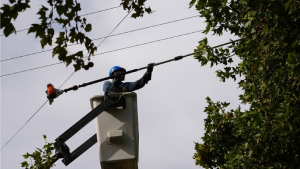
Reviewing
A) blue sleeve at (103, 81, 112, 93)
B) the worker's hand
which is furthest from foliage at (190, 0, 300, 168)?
blue sleeve at (103, 81, 112, 93)

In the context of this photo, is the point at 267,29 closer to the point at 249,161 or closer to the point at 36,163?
the point at 249,161

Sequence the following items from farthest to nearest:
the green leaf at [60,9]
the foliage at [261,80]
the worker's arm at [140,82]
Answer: the worker's arm at [140,82] → the foliage at [261,80] → the green leaf at [60,9]

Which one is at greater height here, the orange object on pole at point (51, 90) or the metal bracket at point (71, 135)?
the orange object on pole at point (51, 90)

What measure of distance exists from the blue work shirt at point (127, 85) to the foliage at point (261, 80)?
1026 millimetres

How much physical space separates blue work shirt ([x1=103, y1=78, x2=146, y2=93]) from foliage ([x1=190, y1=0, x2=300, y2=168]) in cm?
103

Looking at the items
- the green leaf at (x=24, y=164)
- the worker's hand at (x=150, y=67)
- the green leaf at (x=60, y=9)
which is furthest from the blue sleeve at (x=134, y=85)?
the green leaf at (x=60, y=9)

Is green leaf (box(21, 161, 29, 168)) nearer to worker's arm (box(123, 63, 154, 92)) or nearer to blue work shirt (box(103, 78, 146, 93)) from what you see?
blue work shirt (box(103, 78, 146, 93))

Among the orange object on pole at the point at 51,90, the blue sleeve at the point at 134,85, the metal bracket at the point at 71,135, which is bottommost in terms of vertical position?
the metal bracket at the point at 71,135

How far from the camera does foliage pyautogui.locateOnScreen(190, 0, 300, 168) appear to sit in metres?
9.19

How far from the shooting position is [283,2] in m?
9.55

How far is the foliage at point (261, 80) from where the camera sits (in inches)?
362

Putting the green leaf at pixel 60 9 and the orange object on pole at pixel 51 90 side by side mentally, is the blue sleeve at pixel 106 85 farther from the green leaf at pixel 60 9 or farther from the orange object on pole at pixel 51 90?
the green leaf at pixel 60 9

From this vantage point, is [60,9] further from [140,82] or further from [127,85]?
[127,85]

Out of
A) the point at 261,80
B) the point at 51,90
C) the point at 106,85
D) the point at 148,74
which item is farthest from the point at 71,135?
the point at 261,80
